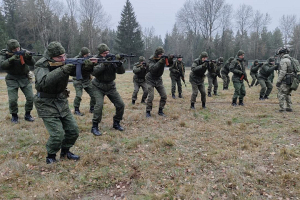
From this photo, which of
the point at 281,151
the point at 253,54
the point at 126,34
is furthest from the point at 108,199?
the point at 253,54

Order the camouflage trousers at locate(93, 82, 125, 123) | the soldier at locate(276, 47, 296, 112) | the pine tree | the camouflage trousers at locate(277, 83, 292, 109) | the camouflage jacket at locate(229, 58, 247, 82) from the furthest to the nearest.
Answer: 1. the pine tree
2. the camouflage jacket at locate(229, 58, 247, 82)
3. the camouflage trousers at locate(277, 83, 292, 109)
4. the soldier at locate(276, 47, 296, 112)
5. the camouflage trousers at locate(93, 82, 125, 123)

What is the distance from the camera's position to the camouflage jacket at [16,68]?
5.76 m

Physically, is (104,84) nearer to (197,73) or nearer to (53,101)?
(53,101)

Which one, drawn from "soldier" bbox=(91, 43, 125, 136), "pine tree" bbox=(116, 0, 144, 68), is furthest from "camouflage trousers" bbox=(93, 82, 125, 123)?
"pine tree" bbox=(116, 0, 144, 68)

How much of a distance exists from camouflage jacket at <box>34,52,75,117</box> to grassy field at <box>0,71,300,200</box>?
1072 millimetres

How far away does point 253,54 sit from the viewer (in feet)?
182

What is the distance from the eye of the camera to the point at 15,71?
6020mm

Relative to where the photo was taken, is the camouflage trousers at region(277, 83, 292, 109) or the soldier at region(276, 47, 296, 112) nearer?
the soldier at region(276, 47, 296, 112)

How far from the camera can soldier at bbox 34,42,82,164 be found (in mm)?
3580

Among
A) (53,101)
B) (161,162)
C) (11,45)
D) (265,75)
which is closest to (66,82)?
(53,101)

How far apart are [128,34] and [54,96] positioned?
41.0 metres

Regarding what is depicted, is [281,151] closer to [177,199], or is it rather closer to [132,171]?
[177,199]

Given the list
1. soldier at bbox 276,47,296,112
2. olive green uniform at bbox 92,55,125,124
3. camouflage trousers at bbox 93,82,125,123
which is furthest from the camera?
soldier at bbox 276,47,296,112

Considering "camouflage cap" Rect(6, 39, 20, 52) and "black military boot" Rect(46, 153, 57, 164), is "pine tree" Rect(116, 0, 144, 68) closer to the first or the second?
"camouflage cap" Rect(6, 39, 20, 52)
